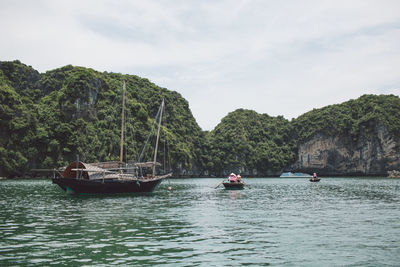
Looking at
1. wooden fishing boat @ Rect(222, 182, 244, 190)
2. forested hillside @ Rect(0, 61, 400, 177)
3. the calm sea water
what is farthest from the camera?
forested hillside @ Rect(0, 61, 400, 177)

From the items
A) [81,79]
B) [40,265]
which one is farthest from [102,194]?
[81,79]

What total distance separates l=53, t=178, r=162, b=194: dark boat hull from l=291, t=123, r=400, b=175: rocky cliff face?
11821 cm

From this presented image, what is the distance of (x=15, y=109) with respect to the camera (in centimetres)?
10050

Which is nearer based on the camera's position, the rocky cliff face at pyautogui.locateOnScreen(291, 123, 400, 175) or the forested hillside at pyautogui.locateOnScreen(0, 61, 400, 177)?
the forested hillside at pyautogui.locateOnScreen(0, 61, 400, 177)

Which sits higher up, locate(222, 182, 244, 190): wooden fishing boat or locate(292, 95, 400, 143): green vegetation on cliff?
locate(292, 95, 400, 143): green vegetation on cliff

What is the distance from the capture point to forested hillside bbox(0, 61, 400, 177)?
10075 centimetres

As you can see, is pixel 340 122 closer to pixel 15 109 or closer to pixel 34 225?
pixel 15 109

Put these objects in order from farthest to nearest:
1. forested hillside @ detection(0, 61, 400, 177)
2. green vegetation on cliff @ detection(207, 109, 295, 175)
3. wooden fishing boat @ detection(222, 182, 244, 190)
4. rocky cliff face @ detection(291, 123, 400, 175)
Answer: green vegetation on cliff @ detection(207, 109, 295, 175) → rocky cliff face @ detection(291, 123, 400, 175) → forested hillside @ detection(0, 61, 400, 177) → wooden fishing boat @ detection(222, 182, 244, 190)

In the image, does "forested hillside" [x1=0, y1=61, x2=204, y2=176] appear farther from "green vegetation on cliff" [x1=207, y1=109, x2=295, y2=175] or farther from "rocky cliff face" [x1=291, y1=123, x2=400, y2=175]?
"rocky cliff face" [x1=291, y1=123, x2=400, y2=175]

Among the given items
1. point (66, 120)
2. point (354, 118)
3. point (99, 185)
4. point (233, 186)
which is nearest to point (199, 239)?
point (99, 185)

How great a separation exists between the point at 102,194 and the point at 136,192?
4.19 m

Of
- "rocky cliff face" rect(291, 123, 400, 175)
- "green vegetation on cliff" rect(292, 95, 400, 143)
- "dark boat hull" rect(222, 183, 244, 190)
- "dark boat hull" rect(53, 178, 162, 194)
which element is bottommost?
"dark boat hull" rect(222, 183, 244, 190)

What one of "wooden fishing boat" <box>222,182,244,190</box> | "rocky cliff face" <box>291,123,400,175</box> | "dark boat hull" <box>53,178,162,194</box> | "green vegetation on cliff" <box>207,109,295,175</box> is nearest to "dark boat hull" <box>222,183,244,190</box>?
"wooden fishing boat" <box>222,182,244,190</box>

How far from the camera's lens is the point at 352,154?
479 ft
